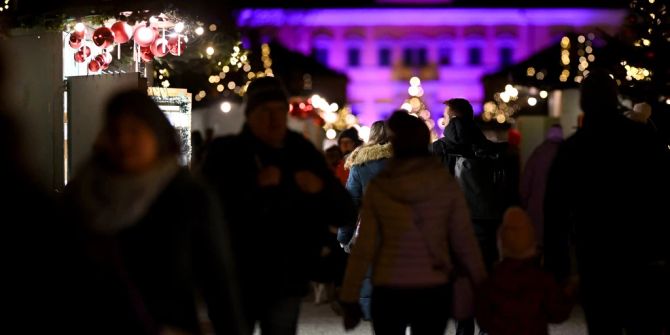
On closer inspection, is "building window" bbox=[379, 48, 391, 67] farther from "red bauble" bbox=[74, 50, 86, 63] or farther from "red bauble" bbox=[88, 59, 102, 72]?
"red bauble" bbox=[74, 50, 86, 63]

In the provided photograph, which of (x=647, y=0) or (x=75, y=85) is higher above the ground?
(x=647, y=0)

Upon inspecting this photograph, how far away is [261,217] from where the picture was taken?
575 centimetres

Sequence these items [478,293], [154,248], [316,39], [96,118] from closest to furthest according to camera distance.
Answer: [154,248] < [478,293] < [96,118] < [316,39]

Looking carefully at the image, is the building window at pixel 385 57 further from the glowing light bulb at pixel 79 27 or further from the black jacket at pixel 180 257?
the black jacket at pixel 180 257

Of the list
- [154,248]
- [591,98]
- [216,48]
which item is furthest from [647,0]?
[154,248]

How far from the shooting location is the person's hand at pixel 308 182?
5.80 m

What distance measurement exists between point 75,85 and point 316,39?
264 feet

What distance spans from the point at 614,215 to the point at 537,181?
3498mm

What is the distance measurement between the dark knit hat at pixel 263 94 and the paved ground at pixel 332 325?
426 centimetres

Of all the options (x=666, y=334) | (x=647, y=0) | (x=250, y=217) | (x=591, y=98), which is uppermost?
(x=647, y=0)

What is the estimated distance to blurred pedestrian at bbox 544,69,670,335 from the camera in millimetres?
6109

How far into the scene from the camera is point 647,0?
1557 cm

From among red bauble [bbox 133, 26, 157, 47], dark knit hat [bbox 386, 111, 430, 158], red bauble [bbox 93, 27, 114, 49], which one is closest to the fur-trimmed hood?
dark knit hat [bbox 386, 111, 430, 158]

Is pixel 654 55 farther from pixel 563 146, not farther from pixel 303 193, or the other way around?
pixel 303 193
